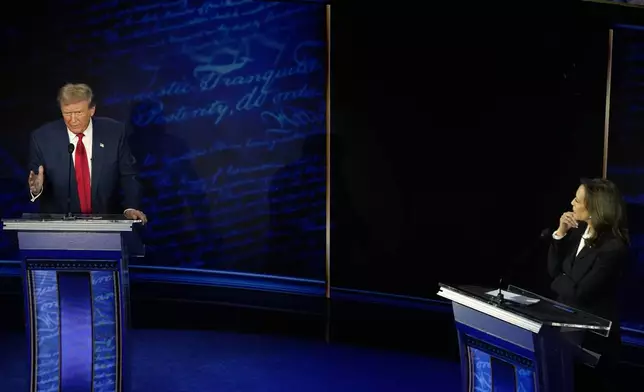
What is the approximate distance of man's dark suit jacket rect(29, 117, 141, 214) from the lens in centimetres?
371

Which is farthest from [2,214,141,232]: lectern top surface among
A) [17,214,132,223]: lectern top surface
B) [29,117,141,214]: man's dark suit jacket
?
[29,117,141,214]: man's dark suit jacket

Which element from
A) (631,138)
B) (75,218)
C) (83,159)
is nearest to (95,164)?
(83,159)

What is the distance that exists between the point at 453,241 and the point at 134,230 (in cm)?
227

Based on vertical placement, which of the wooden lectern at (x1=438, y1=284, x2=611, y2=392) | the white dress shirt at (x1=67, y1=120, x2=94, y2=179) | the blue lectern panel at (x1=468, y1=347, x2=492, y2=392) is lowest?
the blue lectern panel at (x1=468, y1=347, x2=492, y2=392)

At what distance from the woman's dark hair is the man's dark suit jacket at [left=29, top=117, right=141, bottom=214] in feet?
6.71

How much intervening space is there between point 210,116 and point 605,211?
10.5 feet

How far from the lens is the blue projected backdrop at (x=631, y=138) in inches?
158

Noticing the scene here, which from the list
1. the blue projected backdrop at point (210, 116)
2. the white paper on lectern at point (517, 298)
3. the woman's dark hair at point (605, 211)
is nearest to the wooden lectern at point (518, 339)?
the white paper on lectern at point (517, 298)

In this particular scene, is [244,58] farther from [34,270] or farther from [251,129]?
[34,270]

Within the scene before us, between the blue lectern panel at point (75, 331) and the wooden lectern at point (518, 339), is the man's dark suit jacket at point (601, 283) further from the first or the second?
the blue lectern panel at point (75, 331)

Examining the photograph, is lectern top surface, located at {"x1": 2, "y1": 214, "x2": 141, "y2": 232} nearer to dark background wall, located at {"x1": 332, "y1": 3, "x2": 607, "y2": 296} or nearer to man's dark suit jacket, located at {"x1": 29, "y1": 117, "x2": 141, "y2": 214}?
man's dark suit jacket, located at {"x1": 29, "y1": 117, "x2": 141, "y2": 214}

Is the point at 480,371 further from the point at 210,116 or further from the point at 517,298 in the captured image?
the point at 210,116

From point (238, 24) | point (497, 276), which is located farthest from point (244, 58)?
point (497, 276)

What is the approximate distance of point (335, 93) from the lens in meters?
5.41
